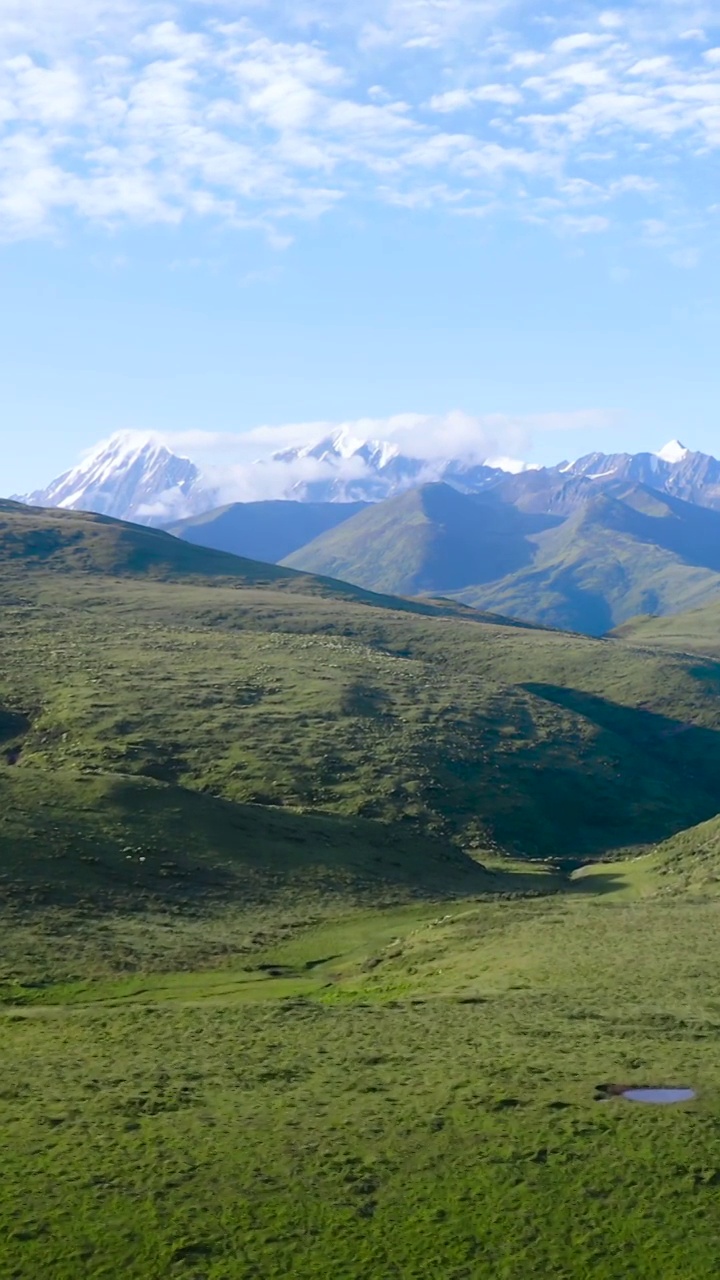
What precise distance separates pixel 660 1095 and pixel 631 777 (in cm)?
10691

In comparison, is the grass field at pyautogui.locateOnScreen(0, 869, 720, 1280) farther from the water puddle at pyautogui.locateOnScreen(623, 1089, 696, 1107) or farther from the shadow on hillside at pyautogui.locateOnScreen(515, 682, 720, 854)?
the shadow on hillside at pyautogui.locateOnScreen(515, 682, 720, 854)

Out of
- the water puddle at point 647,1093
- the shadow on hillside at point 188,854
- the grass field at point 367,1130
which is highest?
the water puddle at point 647,1093

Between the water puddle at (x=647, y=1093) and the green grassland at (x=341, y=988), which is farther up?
the water puddle at (x=647, y=1093)

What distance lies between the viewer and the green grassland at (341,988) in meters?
29.7

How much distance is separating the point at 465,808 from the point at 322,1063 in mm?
79891

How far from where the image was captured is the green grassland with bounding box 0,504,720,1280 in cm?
2972

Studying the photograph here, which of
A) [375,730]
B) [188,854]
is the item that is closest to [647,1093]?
[188,854]

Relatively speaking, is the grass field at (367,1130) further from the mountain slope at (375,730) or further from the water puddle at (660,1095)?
the mountain slope at (375,730)

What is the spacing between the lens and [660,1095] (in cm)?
3734

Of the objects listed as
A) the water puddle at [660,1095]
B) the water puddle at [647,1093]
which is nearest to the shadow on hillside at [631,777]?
the water puddle at [647,1093]

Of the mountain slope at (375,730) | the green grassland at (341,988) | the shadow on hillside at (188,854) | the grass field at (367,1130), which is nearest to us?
the grass field at (367,1130)

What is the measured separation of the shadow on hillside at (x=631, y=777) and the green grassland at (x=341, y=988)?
580 mm

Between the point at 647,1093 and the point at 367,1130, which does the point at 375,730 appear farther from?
the point at 367,1130

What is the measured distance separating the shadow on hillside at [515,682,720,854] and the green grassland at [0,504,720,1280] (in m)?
0.58
